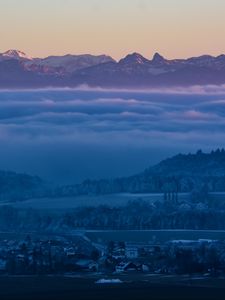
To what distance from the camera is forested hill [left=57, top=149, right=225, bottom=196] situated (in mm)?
98000

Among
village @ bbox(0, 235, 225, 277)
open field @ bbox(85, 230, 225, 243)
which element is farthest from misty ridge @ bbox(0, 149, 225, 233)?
village @ bbox(0, 235, 225, 277)

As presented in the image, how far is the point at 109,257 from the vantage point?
76.1 metres

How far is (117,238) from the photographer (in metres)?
85.9

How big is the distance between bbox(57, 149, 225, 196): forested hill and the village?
14789 mm

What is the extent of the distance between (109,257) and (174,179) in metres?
23.1

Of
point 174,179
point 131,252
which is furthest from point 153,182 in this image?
point 131,252

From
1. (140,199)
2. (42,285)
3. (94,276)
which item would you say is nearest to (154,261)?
(94,276)

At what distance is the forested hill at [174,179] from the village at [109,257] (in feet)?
48.5

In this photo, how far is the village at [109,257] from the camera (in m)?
71.8

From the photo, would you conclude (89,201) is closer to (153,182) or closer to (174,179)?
(153,182)

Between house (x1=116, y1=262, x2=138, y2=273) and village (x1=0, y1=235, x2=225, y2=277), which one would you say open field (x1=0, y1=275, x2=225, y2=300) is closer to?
village (x1=0, y1=235, x2=225, y2=277)

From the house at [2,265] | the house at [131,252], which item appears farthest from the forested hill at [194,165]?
the house at [2,265]

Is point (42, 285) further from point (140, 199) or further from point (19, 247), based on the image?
point (140, 199)

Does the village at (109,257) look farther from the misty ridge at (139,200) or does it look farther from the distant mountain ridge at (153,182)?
the distant mountain ridge at (153,182)
